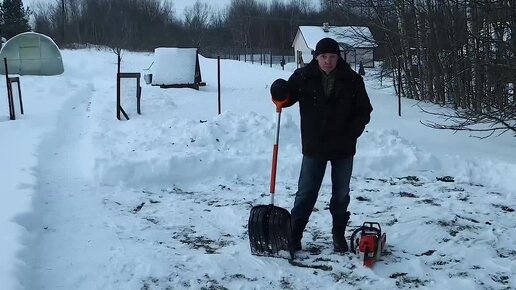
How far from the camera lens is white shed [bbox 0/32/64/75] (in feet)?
93.6

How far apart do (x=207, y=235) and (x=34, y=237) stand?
59.8 inches

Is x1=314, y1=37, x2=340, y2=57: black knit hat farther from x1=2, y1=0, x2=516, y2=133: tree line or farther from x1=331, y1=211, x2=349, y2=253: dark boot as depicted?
x1=2, y1=0, x2=516, y2=133: tree line

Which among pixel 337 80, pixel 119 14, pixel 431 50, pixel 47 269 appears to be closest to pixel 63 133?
pixel 47 269

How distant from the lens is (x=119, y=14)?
2776 inches

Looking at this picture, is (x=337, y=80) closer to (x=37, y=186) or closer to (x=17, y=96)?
(x=37, y=186)

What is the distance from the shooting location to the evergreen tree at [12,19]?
1868 inches

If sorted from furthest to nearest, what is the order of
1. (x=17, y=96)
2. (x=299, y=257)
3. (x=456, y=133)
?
(x=17, y=96) < (x=456, y=133) < (x=299, y=257)

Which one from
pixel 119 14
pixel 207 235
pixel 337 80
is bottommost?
pixel 207 235

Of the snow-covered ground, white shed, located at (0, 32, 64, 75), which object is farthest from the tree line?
white shed, located at (0, 32, 64, 75)

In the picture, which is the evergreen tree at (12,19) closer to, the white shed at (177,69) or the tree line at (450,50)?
→ the tree line at (450,50)

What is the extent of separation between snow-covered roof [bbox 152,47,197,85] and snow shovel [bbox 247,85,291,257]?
16.3 m

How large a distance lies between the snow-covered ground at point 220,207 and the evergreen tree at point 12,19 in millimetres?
41153

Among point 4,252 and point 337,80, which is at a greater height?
point 337,80

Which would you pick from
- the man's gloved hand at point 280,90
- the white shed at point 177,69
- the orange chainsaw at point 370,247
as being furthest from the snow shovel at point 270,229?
the white shed at point 177,69
